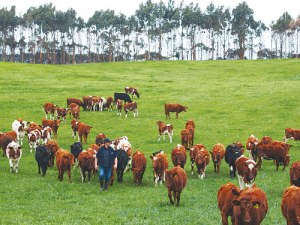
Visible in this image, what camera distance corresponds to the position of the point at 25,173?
15234 millimetres

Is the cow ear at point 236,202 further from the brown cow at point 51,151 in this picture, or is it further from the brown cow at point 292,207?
the brown cow at point 51,151

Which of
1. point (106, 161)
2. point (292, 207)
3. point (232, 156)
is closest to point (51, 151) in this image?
point (106, 161)

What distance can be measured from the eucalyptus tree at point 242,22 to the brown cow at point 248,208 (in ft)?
322

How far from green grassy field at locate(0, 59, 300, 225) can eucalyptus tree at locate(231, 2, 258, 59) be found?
37278 mm

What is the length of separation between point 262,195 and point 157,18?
337ft

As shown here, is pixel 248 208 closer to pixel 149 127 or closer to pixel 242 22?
pixel 149 127

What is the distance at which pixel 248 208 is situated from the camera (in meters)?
7.32

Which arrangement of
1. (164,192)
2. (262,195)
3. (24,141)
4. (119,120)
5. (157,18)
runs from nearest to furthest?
(262,195) < (164,192) < (24,141) < (119,120) < (157,18)

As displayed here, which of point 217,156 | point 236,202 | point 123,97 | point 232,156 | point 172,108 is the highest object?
point 123,97

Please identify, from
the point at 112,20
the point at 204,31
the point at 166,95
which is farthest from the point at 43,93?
the point at 204,31

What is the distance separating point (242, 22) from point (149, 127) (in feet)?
285

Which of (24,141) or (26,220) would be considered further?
(24,141)

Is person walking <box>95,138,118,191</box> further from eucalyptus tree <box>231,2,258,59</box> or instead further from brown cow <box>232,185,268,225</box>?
eucalyptus tree <box>231,2,258,59</box>

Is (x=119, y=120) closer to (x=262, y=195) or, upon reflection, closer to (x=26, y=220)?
(x=26, y=220)
